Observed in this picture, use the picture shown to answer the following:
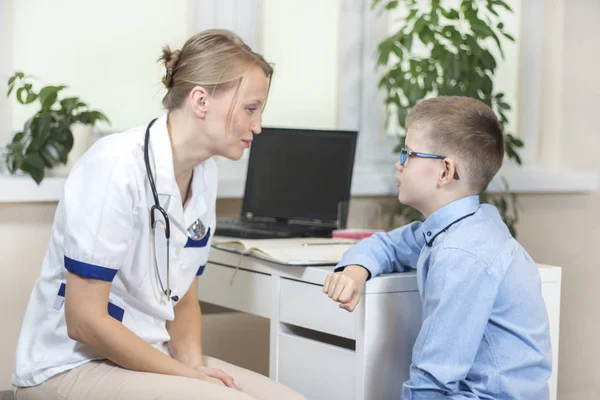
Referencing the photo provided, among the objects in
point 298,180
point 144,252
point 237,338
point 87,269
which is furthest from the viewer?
point 237,338

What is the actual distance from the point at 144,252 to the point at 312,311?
39 cm

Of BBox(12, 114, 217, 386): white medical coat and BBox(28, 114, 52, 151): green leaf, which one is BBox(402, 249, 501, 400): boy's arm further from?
BBox(28, 114, 52, 151): green leaf

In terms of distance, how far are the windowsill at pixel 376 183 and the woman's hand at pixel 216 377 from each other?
0.77 metres

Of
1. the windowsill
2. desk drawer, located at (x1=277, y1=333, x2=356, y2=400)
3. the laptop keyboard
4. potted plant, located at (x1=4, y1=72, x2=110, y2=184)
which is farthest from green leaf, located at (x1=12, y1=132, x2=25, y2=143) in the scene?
desk drawer, located at (x1=277, y1=333, x2=356, y2=400)

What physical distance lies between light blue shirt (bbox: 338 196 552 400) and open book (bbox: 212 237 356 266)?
0.95 ft

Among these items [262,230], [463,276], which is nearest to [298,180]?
[262,230]

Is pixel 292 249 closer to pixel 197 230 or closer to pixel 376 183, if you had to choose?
pixel 197 230

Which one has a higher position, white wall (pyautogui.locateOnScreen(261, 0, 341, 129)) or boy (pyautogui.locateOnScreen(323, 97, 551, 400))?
white wall (pyautogui.locateOnScreen(261, 0, 341, 129))

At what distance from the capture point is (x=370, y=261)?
164 centimetres

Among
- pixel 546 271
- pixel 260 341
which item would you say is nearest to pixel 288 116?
pixel 260 341

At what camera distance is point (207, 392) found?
139 centimetres

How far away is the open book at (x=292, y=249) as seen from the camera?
1775 mm

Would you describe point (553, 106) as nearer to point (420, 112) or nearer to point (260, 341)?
point (260, 341)

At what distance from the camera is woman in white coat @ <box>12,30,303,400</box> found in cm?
140
